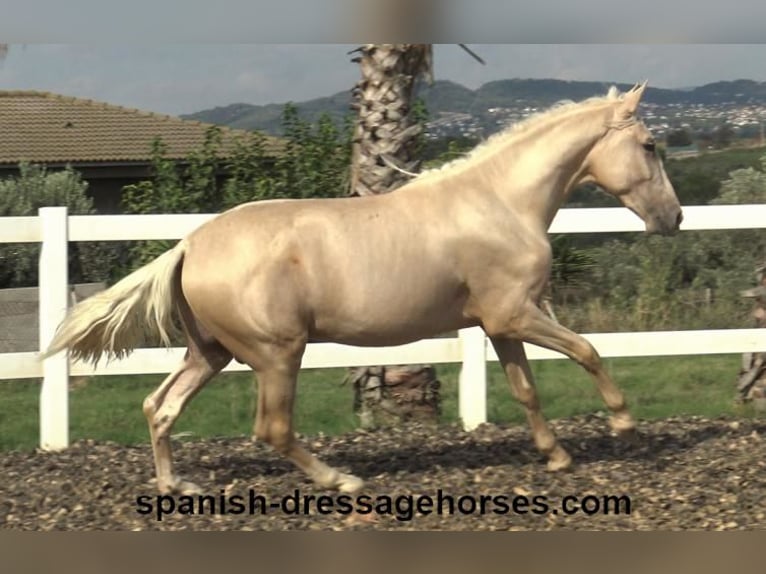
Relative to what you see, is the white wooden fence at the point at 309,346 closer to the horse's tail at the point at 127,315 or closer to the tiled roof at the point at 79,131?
the horse's tail at the point at 127,315

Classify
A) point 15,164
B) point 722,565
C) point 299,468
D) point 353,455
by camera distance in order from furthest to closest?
point 15,164
point 353,455
point 299,468
point 722,565

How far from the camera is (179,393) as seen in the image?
5863 mm

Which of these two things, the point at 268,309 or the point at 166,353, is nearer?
the point at 268,309

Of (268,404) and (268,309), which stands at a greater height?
(268,309)

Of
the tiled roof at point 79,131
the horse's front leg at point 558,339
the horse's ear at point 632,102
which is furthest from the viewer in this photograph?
the tiled roof at point 79,131

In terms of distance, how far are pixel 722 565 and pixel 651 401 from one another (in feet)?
13.8

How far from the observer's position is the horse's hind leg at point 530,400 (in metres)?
5.98

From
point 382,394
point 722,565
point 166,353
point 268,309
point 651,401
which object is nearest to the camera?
point 722,565

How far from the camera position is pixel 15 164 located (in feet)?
62.7

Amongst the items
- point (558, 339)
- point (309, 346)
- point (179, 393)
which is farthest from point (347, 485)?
point (309, 346)

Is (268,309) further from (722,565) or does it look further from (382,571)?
(722,565)

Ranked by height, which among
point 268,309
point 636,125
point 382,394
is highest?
point 636,125

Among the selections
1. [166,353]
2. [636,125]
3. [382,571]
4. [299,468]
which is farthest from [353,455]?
[636,125]

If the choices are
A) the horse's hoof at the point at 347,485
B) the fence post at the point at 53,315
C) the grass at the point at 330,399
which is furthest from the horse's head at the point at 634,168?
the fence post at the point at 53,315
